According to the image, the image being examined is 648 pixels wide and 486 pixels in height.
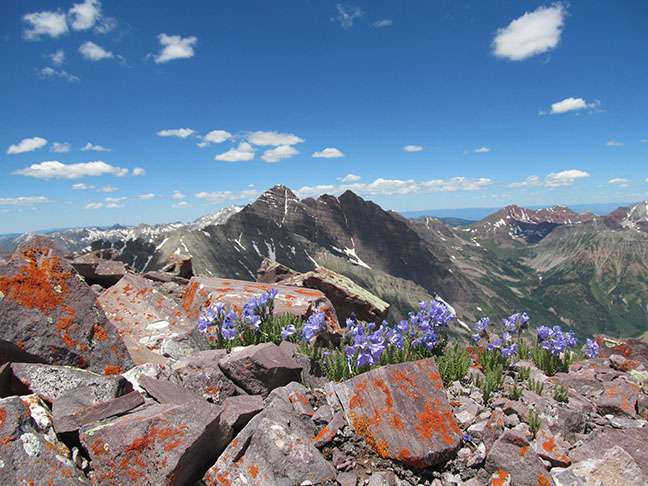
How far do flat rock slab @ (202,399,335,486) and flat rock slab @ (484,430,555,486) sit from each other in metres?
2.23

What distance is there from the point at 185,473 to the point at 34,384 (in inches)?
111

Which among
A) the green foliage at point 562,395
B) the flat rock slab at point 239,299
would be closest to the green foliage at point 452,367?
the green foliage at point 562,395

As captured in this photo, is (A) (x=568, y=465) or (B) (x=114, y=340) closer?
(A) (x=568, y=465)

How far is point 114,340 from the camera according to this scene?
6496 millimetres

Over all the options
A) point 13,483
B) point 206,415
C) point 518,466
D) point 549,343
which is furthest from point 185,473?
point 549,343

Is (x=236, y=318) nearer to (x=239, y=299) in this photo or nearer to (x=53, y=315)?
(x=239, y=299)

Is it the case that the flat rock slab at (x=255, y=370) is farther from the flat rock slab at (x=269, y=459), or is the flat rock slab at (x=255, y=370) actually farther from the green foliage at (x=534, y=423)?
the green foliage at (x=534, y=423)

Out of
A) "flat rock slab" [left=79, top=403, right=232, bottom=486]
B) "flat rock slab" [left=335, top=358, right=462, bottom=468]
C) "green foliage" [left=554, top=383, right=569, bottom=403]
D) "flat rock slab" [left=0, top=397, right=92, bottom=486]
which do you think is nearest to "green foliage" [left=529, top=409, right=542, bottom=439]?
"flat rock slab" [left=335, top=358, right=462, bottom=468]

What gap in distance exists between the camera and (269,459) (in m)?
4.39

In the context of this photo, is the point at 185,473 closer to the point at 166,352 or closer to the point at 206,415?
the point at 206,415

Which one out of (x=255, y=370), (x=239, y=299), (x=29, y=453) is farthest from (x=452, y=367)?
(x=29, y=453)

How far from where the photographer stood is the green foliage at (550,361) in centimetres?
850

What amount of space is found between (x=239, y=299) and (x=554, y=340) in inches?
343

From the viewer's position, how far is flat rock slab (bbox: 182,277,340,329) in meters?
10.6
